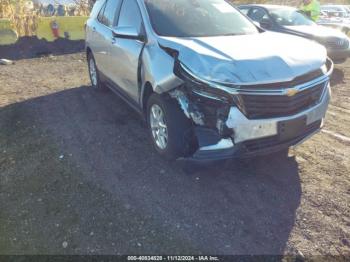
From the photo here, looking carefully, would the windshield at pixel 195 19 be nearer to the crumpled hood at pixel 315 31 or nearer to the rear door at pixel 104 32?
the rear door at pixel 104 32

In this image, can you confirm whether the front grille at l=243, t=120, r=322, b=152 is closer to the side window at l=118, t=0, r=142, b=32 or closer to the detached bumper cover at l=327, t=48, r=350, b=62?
the side window at l=118, t=0, r=142, b=32

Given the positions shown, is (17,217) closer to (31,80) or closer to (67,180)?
(67,180)

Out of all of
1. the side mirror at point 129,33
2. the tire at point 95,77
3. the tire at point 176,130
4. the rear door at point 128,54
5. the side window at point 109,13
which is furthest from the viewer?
the tire at point 95,77

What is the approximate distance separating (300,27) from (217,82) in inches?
257

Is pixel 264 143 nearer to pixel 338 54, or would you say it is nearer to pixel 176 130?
pixel 176 130

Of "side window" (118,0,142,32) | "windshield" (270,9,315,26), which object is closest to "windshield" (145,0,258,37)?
"side window" (118,0,142,32)

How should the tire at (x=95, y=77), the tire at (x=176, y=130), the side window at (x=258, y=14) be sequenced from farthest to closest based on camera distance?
the side window at (x=258, y=14) < the tire at (x=95, y=77) < the tire at (x=176, y=130)

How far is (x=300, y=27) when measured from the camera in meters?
8.62

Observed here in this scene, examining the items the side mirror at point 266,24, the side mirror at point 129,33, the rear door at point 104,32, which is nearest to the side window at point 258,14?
the side mirror at point 266,24

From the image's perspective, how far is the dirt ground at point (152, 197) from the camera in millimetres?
2859

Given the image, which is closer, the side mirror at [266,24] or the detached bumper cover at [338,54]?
the detached bumper cover at [338,54]

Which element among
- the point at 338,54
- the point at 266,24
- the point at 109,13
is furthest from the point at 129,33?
the point at 338,54

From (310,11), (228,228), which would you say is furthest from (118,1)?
(310,11)

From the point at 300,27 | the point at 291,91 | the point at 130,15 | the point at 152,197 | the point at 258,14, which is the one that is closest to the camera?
the point at 291,91
